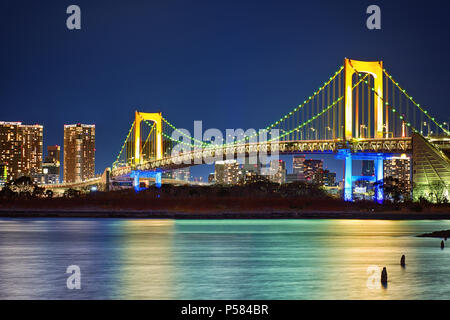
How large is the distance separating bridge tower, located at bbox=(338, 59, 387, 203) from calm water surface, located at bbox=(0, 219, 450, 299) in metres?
24.3

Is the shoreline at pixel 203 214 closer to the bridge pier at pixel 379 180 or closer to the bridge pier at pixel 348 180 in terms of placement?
the bridge pier at pixel 348 180

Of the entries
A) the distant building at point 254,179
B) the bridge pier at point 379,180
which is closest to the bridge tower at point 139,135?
the distant building at point 254,179

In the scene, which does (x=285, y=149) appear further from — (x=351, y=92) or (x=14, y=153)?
(x=14, y=153)

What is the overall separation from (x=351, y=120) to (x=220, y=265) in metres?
40.3

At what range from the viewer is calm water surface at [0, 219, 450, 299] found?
15.7 meters

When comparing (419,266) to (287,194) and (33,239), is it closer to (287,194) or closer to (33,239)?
(33,239)

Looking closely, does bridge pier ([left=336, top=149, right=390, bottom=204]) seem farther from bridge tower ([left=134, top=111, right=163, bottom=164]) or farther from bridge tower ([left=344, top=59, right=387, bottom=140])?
bridge tower ([left=134, top=111, right=163, bottom=164])

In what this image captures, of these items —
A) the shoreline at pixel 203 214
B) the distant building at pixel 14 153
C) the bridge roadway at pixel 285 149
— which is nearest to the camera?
the shoreline at pixel 203 214

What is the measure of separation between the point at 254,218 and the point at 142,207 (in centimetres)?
1046

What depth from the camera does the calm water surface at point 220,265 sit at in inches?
619

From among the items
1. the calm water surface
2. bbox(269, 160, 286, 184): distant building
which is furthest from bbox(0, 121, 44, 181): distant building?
the calm water surface

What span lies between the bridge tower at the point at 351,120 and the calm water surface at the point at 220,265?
2435 cm

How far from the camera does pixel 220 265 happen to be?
68.2 ft
